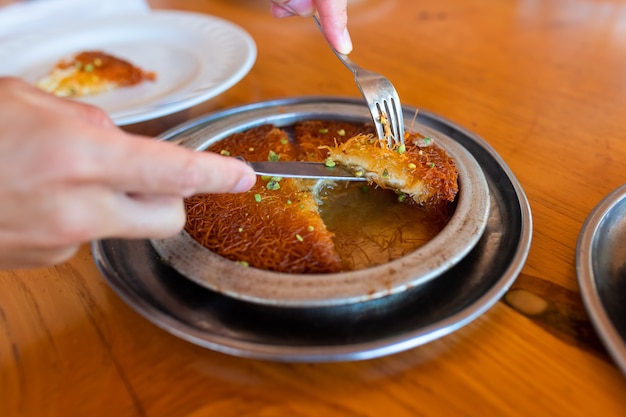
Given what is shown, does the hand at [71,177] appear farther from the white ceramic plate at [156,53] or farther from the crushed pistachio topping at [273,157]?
the white ceramic plate at [156,53]

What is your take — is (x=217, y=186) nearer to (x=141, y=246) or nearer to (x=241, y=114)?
(x=141, y=246)

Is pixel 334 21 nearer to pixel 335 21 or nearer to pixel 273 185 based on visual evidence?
pixel 335 21

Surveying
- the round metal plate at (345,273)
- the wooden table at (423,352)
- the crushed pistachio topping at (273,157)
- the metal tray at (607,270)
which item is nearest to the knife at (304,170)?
the crushed pistachio topping at (273,157)

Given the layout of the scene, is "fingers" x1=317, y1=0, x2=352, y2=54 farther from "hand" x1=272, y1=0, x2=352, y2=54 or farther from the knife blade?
the knife blade

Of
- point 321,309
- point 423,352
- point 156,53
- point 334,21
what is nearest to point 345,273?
point 321,309

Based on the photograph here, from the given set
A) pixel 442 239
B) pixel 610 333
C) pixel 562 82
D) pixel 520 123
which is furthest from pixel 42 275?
pixel 562 82

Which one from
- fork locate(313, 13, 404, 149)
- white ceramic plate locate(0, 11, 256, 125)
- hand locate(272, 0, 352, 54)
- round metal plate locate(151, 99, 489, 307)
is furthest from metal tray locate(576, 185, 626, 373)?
white ceramic plate locate(0, 11, 256, 125)
